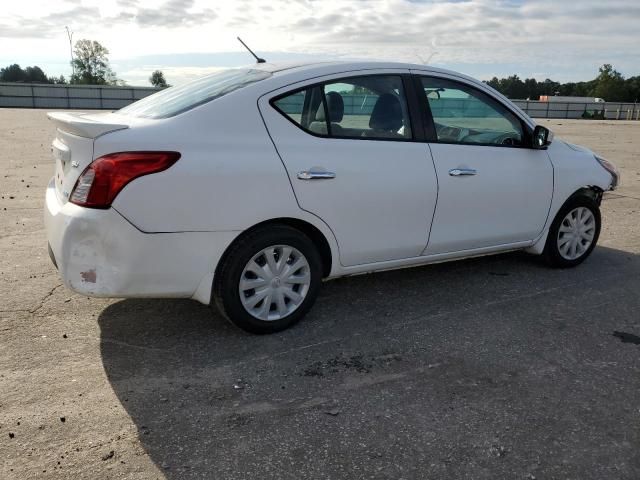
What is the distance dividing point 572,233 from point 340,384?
310 cm

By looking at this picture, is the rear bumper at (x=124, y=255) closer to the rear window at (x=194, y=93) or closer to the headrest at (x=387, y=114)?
the rear window at (x=194, y=93)

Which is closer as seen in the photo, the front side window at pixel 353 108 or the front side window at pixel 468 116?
the front side window at pixel 353 108

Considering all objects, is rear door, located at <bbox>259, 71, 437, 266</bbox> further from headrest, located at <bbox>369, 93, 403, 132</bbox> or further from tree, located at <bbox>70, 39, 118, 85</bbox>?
tree, located at <bbox>70, 39, 118, 85</bbox>

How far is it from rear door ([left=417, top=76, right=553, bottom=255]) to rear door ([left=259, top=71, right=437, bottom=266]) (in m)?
0.18

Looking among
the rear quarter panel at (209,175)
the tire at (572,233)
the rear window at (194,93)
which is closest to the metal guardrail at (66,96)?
the rear window at (194,93)

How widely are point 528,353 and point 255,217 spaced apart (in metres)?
1.87

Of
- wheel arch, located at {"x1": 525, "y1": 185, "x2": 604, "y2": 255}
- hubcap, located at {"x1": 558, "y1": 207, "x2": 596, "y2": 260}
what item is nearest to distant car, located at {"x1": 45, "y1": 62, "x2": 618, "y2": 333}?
wheel arch, located at {"x1": 525, "y1": 185, "x2": 604, "y2": 255}

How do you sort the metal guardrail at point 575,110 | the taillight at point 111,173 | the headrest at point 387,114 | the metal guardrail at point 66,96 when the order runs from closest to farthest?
the taillight at point 111,173 < the headrest at point 387,114 < the metal guardrail at point 66,96 < the metal guardrail at point 575,110

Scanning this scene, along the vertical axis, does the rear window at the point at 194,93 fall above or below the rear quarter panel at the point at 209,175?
above

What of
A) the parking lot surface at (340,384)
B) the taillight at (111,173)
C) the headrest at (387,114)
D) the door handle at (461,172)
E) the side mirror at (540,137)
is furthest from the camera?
the side mirror at (540,137)

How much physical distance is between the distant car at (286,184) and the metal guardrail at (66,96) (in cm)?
4530

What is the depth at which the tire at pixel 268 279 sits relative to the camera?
3.64 m

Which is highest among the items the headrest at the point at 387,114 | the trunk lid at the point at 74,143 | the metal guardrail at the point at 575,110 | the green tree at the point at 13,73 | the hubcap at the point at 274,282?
the green tree at the point at 13,73

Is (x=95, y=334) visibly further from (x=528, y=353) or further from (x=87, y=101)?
(x=87, y=101)
